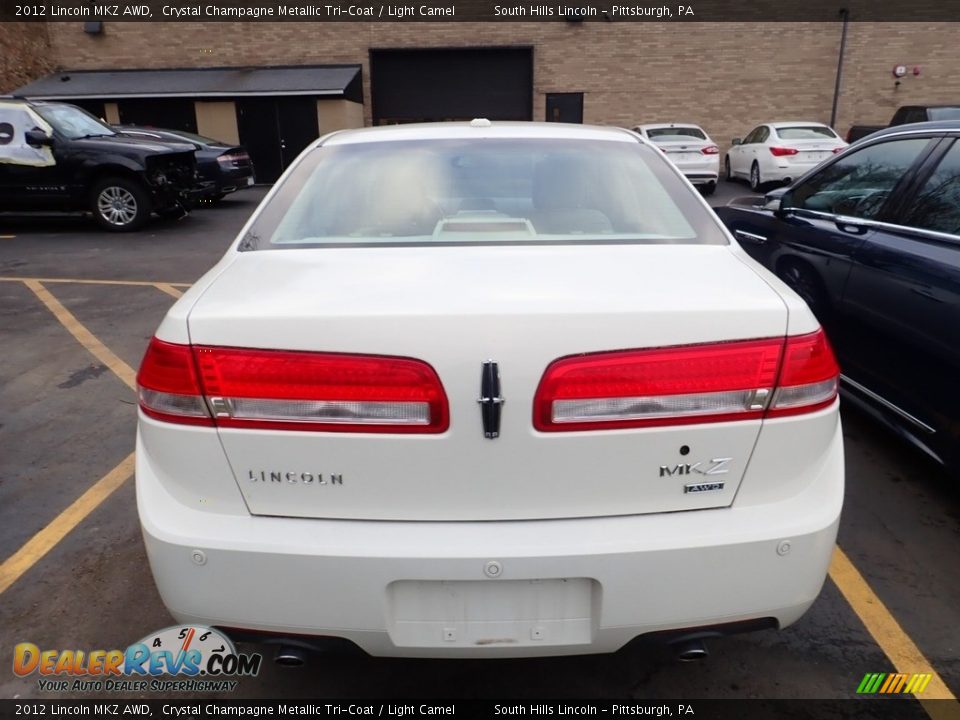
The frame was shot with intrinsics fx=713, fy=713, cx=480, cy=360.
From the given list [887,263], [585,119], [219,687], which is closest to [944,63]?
[585,119]

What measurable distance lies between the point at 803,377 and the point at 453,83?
19578 mm

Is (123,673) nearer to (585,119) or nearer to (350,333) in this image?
(350,333)

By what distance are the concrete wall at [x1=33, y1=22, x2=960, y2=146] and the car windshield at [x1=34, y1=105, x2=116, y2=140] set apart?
369 inches

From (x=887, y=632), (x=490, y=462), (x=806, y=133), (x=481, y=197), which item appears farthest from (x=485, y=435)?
(x=806, y=133)

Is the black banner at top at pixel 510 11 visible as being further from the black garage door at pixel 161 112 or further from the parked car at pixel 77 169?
the parked car at pixel 77 169

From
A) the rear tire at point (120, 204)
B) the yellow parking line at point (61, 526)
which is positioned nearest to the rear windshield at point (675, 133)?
the rear tire at point (120, 204)

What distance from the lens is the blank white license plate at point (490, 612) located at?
5.36 ft

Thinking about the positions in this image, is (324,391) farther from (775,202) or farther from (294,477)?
(775,202)

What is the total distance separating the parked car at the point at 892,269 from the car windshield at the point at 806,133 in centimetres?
1173

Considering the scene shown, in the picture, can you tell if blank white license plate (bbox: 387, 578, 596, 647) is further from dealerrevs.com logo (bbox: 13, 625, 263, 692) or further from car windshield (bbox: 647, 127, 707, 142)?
car windshield (bbox: 647, 127, 707, 142)

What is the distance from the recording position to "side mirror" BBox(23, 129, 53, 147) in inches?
388

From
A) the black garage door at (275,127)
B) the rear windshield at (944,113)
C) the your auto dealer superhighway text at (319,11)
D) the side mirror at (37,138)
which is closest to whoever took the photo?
the side mirror at (37,138)

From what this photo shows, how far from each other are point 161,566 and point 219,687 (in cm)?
70

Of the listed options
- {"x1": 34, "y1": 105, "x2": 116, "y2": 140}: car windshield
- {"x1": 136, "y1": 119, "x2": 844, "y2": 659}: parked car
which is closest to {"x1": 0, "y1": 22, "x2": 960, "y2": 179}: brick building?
{"x1": 34, "y1": 105, "x2": 116, "y2": 140}: car windshield
